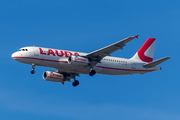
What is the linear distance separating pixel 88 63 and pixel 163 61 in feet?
38.8

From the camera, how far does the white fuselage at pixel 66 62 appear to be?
55812 mm

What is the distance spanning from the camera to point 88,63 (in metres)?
58.0

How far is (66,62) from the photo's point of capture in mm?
56875

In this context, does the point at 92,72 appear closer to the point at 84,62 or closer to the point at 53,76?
the point at 84,62

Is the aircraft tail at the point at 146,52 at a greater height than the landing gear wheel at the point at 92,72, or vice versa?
the aircraft tail at the point at 146,52

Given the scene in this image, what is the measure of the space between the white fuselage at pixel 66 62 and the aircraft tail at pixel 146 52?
2570 mm

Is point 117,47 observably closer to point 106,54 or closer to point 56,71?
point 106,54

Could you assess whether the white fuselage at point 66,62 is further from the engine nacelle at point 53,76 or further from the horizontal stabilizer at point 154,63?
the engine nacelle at point 53,76

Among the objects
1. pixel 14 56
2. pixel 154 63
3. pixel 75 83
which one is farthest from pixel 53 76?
pixel 154 63

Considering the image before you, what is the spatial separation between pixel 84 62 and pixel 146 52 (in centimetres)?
1436

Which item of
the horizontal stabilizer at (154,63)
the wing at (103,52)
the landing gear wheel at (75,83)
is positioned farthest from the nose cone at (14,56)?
the horizontal stabilizer at (154,63)

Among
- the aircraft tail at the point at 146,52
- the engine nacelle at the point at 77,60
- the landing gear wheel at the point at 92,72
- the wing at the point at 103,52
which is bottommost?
the landing gear wheel at the point at 92,72

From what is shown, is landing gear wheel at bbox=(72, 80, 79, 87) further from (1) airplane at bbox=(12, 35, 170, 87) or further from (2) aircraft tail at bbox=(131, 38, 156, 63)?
(2) aircraft tail at bbox=(131, 38, 156, 63)

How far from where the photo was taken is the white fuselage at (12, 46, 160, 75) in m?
55.8
